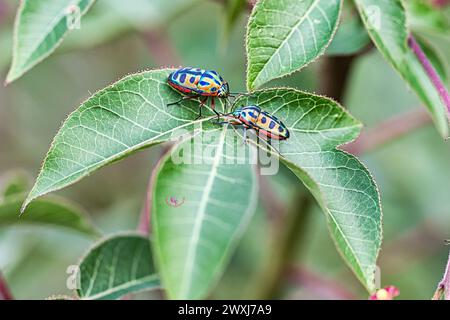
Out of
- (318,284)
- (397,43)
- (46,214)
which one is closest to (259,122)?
(397,43)

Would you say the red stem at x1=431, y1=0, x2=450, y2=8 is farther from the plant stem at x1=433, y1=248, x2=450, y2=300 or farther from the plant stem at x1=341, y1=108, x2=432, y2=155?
the plant stem at x1=433, y1=248, x2=450, y2=300

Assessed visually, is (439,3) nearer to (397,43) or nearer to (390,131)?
(390,131)

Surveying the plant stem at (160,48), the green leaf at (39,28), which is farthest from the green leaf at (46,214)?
the plant stem at (160,48)

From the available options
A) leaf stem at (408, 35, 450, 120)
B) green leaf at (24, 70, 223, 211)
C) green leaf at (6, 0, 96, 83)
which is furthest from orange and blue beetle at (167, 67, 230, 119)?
leaf stem at (408, 35, 450, 120)

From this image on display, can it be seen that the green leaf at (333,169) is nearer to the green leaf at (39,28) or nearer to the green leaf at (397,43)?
the green leaf at (397,43)

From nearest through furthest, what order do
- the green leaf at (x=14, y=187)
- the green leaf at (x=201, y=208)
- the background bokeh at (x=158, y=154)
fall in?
the green leaf at (x=201, y=208) → the green leaf at (x=14, y=187) → the background bokeh at (x=158, y=154)
